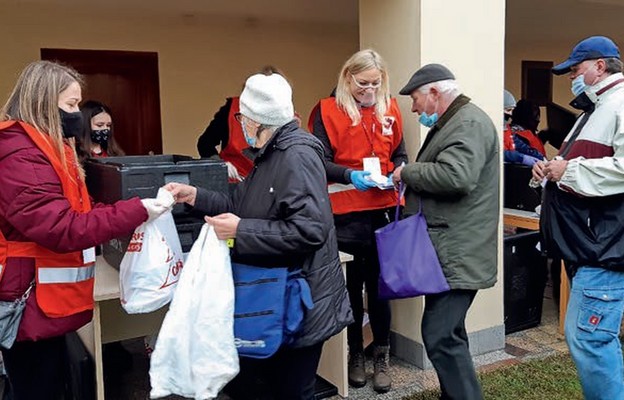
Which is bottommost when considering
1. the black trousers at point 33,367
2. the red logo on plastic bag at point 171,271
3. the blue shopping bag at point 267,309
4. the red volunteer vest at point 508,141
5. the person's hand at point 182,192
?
the black trousers at point 33,367

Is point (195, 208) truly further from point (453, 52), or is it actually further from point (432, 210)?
point (453, 52)

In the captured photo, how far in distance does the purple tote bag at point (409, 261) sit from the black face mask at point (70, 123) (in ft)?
3.97

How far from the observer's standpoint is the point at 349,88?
290 centimetres

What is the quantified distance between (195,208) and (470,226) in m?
1.04

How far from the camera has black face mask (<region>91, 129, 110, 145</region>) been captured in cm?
316

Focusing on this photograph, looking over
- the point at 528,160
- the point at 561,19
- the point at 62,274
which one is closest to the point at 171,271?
the point at 62,274

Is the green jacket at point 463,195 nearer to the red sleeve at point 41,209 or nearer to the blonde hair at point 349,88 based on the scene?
the blonde hair at point 349,88

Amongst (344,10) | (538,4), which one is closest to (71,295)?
(344,10)

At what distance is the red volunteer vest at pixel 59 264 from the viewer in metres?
1.77

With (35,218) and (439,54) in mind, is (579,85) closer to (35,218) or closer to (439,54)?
(439,54)

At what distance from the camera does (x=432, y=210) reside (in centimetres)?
232

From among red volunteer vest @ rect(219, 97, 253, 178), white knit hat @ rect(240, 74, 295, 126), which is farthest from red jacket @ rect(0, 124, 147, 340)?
red volunteer vest @ rect(219, 97, 253, 178)

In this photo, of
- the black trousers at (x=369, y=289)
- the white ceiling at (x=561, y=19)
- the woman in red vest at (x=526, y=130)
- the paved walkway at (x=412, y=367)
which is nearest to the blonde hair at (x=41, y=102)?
the black trousers at (x=369, y=289)

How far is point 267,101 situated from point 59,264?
819 millimetres
